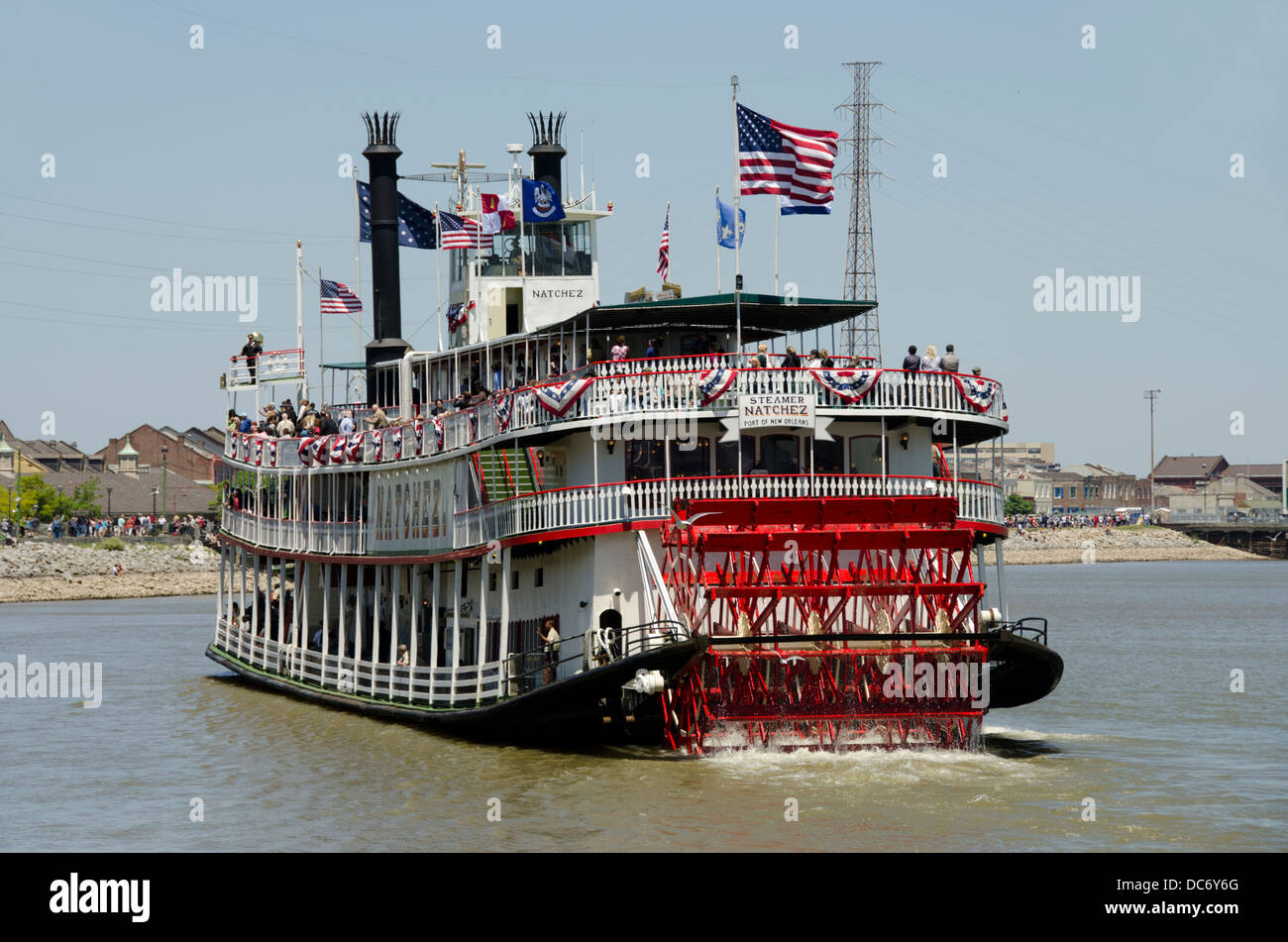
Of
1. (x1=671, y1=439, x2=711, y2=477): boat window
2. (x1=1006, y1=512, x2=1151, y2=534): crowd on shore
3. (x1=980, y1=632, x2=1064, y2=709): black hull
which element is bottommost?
(x1=1006, y1=512, x2=1151, y2=534): crowd on shore

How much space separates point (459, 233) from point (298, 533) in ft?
23.2

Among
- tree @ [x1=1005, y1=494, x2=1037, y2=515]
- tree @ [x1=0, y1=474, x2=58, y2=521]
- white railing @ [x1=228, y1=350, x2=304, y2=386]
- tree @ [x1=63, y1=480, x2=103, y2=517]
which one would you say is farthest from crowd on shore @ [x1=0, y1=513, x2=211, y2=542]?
tree @ [x1=1005, y1=494, x2=1037, y2=515]

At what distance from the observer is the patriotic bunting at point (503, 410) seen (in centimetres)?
2541

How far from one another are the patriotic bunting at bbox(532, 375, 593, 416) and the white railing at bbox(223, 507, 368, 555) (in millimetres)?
7864

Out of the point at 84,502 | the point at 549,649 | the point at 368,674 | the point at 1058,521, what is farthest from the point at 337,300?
the point at 1058,521

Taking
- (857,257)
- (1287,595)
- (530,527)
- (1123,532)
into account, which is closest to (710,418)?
(530,527)

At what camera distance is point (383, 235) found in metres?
37.2

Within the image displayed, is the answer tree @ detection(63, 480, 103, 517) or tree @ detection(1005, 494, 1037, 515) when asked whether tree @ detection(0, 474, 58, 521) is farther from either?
tree @ detection(1005, 494, 1037, 515)

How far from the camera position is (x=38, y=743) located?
2956cm

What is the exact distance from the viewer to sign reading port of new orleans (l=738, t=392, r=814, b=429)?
80.6 feet

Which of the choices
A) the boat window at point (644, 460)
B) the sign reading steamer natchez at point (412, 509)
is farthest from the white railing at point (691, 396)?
the sign reading steamer natchez at point (412, 509)

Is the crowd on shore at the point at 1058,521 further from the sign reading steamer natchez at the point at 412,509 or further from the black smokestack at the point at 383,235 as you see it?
the sign reading steamer natchez at the point at 412,509
